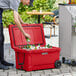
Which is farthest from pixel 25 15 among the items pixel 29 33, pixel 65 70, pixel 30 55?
pixel 30 55

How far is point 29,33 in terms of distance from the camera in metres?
5.40

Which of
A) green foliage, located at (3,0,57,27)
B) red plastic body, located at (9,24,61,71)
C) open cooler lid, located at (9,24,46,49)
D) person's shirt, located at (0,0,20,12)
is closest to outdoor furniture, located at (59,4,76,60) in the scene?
red plastic body, located at (9,24,61,71)

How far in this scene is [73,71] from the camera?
4953 millimetres

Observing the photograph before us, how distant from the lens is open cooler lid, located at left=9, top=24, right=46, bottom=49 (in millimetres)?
5116

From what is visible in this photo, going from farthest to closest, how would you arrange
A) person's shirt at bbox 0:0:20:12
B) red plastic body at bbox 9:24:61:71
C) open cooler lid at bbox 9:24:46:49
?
open cooler lid at bbox 9:24:46:49
red plastic body at bbox 9:24:61:71
person's shirt at bbox 0:0:20:12

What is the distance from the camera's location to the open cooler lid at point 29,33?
16.8ft

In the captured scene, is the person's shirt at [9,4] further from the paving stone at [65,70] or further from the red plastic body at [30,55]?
the paving stone at [65,70]

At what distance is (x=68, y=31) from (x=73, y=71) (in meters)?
0.85

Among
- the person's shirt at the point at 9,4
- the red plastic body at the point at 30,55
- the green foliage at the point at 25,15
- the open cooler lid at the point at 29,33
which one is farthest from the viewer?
the green foliage at the point at 25,15

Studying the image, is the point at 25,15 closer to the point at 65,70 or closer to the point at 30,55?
the point at 65,70

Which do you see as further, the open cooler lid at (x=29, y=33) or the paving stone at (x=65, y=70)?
the open cooler lid at (x=29, y=33)

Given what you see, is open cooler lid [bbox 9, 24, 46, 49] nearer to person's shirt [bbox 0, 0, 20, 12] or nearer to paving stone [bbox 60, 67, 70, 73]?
person's shirt [bbox 0, 0, 20, 12]

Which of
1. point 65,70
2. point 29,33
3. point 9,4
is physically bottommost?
point 65,70

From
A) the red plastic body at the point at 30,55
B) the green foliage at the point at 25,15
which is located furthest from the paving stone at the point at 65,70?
the green foliage at the point at 25,15
